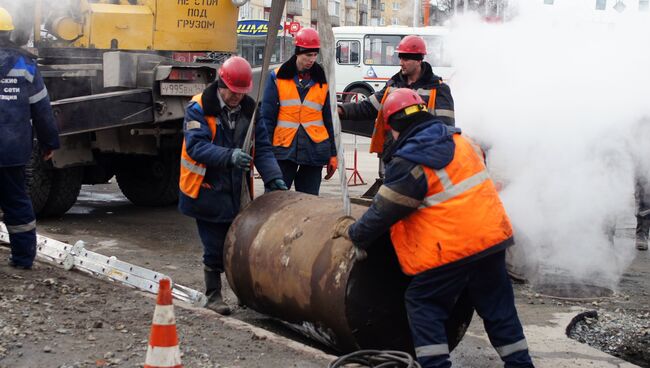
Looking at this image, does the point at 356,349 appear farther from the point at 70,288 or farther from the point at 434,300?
the point at 70,288

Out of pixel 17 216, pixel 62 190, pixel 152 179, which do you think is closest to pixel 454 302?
pixel 17 216

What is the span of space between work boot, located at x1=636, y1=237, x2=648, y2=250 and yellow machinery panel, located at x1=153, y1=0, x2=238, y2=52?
4.93 m

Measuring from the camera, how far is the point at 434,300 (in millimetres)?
4492

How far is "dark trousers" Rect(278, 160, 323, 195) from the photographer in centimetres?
681

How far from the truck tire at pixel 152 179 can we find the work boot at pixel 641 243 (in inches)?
191

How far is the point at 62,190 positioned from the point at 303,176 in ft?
10.7

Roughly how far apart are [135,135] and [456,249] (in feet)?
17.6

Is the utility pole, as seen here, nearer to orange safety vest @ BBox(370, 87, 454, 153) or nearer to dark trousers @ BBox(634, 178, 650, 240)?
dark trousers @ BBox(634, 178, 650, 240)

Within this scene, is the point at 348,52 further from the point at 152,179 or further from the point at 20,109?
the point at 20,109

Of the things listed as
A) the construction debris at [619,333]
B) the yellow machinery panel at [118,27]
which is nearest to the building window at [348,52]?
the yellow machinery panel at [118,27]

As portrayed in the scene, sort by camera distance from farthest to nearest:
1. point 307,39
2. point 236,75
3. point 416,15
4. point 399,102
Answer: point 416,15 → point 307,39 → point 236,75 → point 399,102

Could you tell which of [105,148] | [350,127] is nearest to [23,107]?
[105,148]

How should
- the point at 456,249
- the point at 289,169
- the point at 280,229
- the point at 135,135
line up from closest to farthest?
the point at 456,249 < the point at 280,229 < the point at 289,169 < the point at 135,135

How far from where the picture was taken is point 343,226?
4938 millimetres
